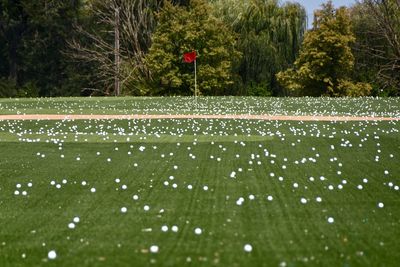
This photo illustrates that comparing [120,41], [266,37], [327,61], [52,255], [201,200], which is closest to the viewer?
[52,255]

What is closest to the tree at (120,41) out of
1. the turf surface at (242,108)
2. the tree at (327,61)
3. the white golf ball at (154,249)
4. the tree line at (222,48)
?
the tree line at (222,48)

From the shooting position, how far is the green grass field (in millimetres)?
5242

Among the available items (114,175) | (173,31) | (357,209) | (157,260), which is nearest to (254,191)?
(357,209)

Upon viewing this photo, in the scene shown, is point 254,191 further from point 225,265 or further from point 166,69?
point 166,69

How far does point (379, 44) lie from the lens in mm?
44812

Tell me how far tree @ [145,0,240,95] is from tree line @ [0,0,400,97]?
74mm

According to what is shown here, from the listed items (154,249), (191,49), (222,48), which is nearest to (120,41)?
(191,49)

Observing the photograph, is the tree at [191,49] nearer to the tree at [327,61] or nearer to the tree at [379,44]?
the tree at [327,61]

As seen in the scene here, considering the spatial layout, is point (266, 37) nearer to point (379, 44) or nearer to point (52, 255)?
point (379, 44)

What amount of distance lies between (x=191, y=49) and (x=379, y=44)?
13813mm

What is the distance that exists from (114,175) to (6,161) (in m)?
2.54

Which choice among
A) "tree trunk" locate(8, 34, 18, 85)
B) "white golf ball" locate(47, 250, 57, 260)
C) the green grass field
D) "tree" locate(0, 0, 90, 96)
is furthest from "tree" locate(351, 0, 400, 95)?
"white golf ball" locate(47, 250, 57, 260)

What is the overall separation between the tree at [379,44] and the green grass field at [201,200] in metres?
29.0

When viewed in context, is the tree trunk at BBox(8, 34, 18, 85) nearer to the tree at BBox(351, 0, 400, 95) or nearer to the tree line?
the tree line
